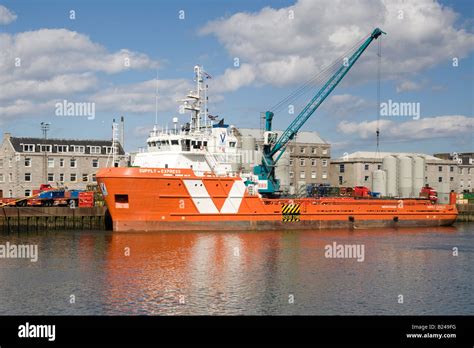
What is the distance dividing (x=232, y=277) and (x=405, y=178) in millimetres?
47445

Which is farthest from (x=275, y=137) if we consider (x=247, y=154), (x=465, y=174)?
(x=465, y=174)

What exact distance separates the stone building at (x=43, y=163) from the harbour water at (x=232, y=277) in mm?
30959

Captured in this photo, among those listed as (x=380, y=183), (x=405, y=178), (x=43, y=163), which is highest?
(x=43, y=163)

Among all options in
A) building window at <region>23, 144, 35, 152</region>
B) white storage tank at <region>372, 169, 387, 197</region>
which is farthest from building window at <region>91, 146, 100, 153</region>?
white storage tank at <region>372, 169, 387, 197</region>

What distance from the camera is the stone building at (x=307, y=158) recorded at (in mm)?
82562

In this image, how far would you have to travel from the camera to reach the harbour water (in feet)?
66.3

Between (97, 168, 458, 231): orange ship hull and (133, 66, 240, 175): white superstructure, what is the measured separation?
7.49ft

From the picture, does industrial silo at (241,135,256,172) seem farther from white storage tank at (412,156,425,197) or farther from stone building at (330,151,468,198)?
stone building at (330,151,468,198)

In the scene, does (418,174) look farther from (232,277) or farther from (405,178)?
(232,277)

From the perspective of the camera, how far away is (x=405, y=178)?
2667 inches
